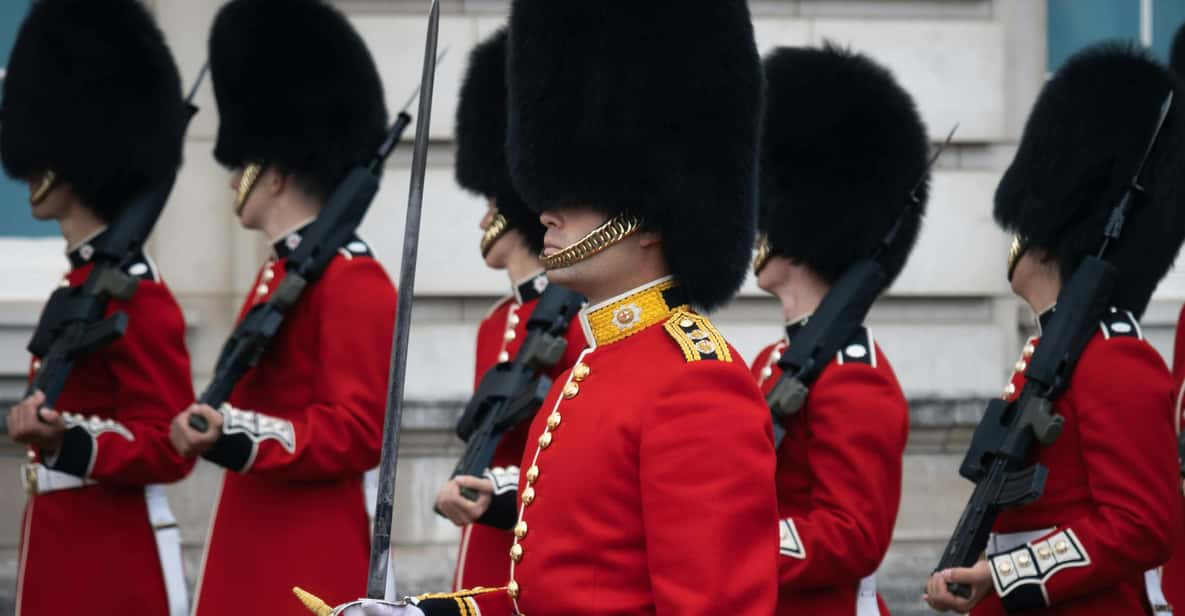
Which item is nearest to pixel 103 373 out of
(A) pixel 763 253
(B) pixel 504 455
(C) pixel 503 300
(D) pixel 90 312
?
(D) pixel 90 312

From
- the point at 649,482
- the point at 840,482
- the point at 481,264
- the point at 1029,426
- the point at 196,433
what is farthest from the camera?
the point at 481,264

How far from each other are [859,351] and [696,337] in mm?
1627

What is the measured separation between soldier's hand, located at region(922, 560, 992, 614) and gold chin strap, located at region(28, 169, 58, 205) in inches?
110

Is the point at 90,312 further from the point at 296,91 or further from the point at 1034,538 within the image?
the point at 1034,538

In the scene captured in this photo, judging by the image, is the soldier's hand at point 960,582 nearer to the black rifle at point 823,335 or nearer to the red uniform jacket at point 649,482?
the black rifle at point 823,335

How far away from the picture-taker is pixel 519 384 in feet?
14.6

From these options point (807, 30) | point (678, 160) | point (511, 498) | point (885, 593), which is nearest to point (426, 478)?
point (885, 593)

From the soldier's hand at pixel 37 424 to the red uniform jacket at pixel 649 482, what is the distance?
2081mm

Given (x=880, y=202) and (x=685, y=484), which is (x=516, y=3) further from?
(x=880, y=202)

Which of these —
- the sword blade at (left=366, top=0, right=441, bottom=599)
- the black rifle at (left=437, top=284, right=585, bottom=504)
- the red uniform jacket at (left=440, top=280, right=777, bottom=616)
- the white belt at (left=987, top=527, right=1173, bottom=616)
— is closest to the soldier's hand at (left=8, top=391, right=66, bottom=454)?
the black rifle at (left=437, top=284, right=585, bottom=504)

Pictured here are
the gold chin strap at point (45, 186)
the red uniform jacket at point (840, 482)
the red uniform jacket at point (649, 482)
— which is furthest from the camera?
the gold chin strap at point (45, 186)

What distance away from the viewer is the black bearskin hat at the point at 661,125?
3.00 meters

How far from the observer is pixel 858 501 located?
4156mm

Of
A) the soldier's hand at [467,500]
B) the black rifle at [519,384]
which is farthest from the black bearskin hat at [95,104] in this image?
the soldier's hand at [467,500]
